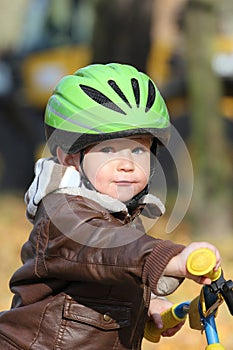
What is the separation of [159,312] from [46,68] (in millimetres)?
13242

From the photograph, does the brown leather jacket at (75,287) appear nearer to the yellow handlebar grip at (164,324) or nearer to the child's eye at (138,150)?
the yellow handlebar grip at (164,324)

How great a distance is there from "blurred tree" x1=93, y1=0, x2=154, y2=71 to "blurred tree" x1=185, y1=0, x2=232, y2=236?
2.26m

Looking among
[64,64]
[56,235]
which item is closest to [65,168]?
[56,235]

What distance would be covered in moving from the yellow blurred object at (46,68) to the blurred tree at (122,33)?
3.31 m

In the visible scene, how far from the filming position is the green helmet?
3.58 meters

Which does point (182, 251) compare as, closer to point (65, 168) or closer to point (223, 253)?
point (65, 168)

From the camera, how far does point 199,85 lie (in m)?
10.4

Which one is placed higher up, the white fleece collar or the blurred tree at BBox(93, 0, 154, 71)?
the white fleece collar

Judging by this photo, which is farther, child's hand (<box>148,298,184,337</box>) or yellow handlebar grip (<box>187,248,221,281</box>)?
child's hand (<box>148,298,184,337</box>)

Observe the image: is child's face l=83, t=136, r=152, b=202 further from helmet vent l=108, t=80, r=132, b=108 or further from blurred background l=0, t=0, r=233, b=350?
blurred background l=0, t=0, r=233, b=350

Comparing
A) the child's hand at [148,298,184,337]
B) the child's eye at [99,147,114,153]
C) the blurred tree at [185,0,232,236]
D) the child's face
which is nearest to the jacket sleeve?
the child's face

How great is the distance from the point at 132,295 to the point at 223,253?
5386 millimetres

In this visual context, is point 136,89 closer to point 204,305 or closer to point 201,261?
point 204,305

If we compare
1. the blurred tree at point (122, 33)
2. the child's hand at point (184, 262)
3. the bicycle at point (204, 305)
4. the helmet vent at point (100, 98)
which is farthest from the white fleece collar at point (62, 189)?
the blurred tree at point (122, 33)
